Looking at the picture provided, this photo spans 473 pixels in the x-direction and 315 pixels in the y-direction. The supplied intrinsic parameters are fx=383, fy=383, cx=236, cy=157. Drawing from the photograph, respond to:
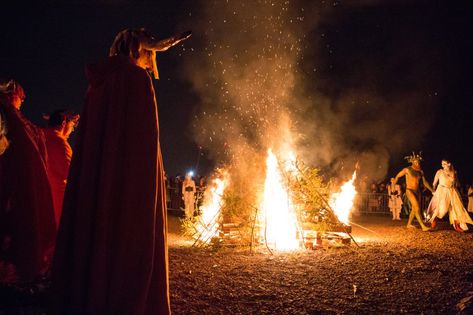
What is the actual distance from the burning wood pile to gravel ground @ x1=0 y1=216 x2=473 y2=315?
1.64 feet

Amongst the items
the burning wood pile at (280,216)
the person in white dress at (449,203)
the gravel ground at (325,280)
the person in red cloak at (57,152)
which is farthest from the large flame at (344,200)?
the person in red cloak at (57,152)

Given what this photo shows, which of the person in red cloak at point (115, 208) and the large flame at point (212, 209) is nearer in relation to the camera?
the person in red cloak at point (115, 208)

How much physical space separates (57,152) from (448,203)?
11.6m

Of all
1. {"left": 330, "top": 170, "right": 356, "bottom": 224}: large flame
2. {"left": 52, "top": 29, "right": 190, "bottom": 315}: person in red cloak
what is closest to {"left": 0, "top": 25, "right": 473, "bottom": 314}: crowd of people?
{"left": 52, "top": 29, "right": 190, "bottom": 315}: person in red cloak

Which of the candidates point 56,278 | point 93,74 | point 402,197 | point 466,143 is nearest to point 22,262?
point 56,278

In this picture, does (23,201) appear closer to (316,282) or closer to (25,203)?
(25,203)

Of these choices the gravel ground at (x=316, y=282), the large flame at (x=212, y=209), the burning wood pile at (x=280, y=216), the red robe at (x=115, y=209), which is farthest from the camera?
the large flame at (x=212, y=209)

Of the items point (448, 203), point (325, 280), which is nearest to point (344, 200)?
point (448, 203)

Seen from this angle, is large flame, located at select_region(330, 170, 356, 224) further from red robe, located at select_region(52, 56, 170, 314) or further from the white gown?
red robe, located at select_region(52, 56, 170, 314)

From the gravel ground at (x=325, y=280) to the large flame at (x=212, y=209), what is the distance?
79 cm

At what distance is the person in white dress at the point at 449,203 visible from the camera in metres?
12.0

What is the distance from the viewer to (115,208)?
106 inches

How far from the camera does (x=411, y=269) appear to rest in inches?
241

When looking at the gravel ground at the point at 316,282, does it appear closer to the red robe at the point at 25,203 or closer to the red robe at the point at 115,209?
the red robe at the point at 25,203
